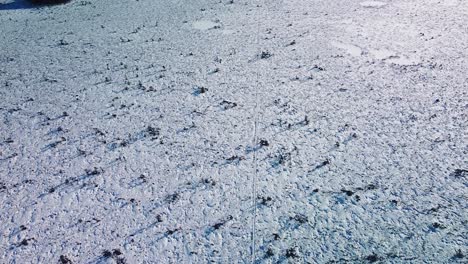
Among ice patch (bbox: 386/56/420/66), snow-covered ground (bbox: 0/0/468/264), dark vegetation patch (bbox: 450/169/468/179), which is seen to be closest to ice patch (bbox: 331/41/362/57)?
snow-covered ground (bbox: 0/0/468/264)

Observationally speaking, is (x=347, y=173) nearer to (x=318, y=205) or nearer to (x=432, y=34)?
(x=318, y=205)

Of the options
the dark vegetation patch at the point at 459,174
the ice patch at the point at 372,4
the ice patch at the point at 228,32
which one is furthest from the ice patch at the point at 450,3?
the dark vegetation patch at the point at 459,174

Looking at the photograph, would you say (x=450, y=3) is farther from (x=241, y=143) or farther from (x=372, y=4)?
(x=241, y=143)

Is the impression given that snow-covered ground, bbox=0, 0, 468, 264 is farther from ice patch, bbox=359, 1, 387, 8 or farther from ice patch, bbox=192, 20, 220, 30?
ice patch, bbox=359, 1, 387, 8

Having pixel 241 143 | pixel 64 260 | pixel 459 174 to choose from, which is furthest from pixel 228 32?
pixel 64 260

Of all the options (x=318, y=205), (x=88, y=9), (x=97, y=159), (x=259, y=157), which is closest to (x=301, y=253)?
(x=318, y=205)
